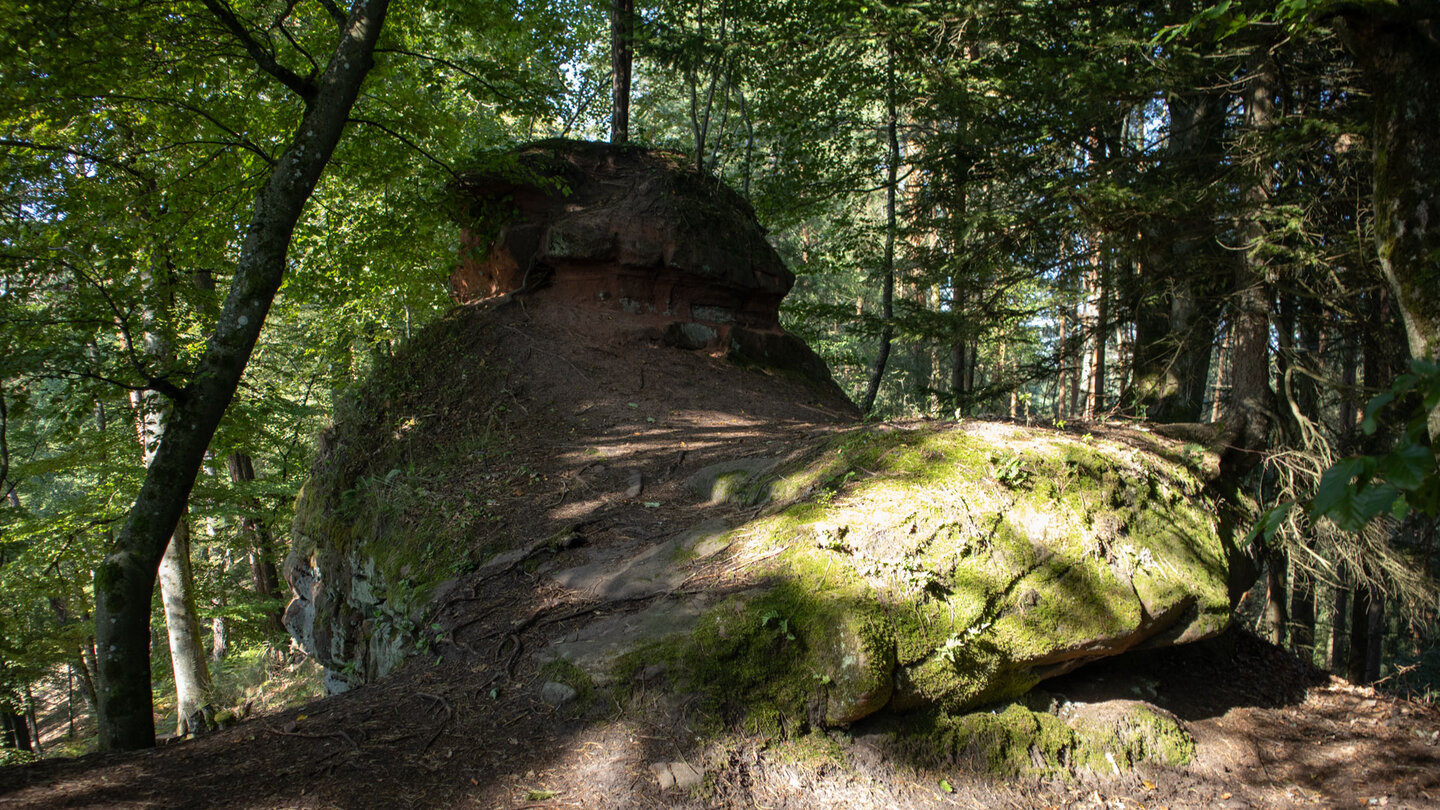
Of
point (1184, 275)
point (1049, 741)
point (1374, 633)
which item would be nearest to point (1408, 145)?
point (1184, 275)

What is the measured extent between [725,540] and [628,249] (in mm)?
7114

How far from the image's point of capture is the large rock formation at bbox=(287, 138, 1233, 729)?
4.39 meters

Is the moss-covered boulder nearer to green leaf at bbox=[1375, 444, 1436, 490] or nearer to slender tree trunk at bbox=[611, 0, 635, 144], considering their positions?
green leaf at bbox=[1375, 444, 1436, 490]

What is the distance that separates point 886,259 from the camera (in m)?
12.7

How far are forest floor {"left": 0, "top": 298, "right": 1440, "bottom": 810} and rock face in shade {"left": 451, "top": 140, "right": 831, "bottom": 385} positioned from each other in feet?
14.0

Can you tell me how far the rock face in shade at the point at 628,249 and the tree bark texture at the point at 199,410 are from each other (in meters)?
4.27

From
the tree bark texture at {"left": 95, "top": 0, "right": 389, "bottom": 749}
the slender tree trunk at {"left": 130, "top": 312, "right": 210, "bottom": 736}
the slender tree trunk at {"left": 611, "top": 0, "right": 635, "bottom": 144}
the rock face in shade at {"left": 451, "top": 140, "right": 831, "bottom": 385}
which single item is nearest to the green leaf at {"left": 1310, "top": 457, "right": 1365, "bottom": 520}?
the tree bark texture at {"left": 95, "top": 0, "right": 389, "bottom": 749}

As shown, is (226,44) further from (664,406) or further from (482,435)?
(664,406)

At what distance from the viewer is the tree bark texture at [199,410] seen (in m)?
5.14

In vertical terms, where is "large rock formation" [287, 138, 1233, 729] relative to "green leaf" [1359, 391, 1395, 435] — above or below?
below

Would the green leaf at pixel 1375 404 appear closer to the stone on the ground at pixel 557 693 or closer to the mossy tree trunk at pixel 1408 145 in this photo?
the stone on the ground at pixel 557 693

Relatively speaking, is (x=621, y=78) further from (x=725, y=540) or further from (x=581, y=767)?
(x=581, y=767)

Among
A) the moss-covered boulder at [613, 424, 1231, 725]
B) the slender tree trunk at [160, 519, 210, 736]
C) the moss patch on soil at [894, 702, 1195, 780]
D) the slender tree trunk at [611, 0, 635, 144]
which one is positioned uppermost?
the slender tree trunk at [611, 0, 635, 144]

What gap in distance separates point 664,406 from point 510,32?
17.9ft
